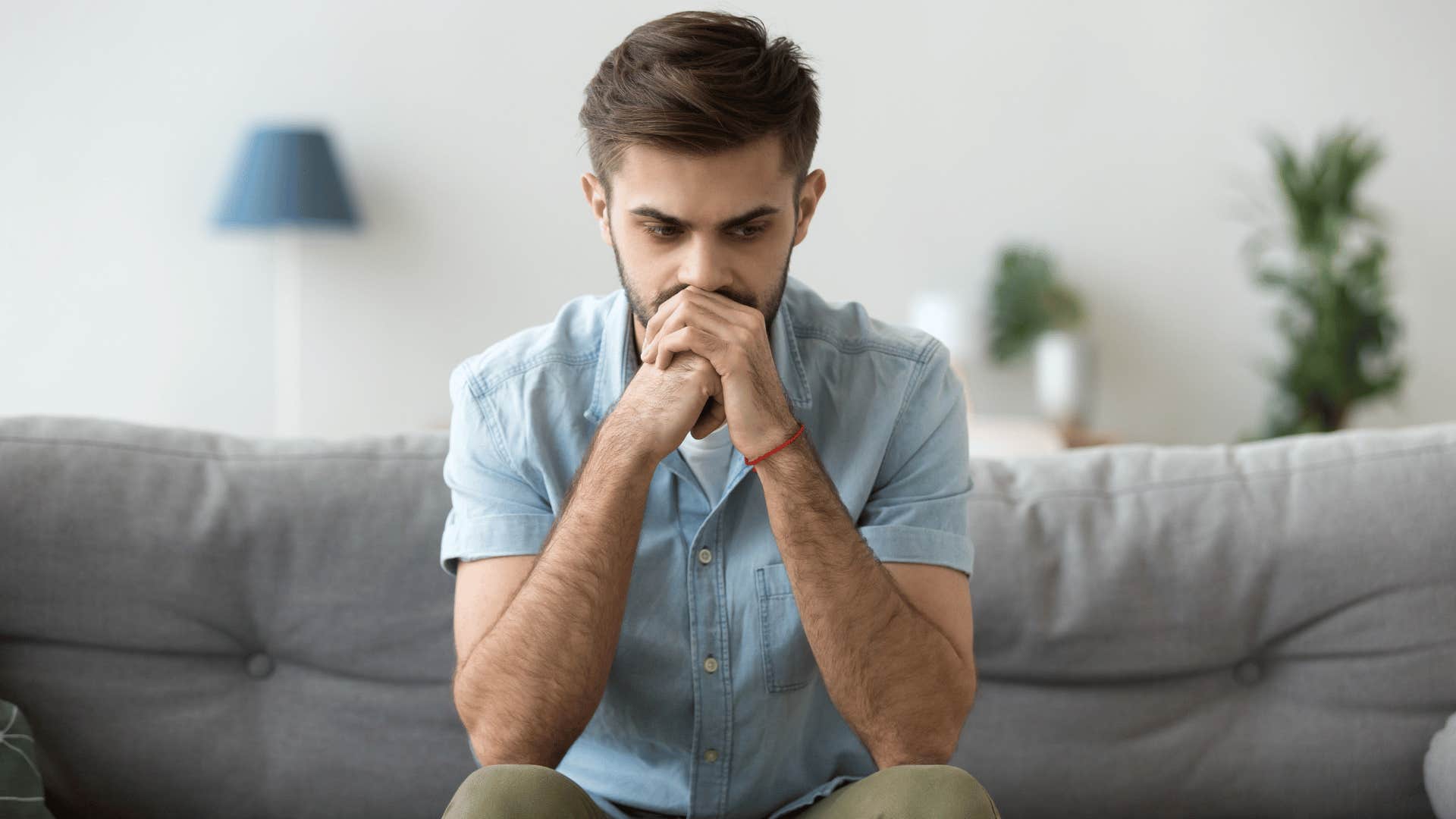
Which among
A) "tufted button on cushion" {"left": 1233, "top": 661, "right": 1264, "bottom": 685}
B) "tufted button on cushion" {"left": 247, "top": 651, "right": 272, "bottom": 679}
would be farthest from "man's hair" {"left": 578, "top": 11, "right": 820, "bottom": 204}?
"tufted button on cushion" {"left": 1233, "top": 661, "right": 1264, "bottom": 685}

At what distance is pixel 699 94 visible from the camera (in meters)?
1.21

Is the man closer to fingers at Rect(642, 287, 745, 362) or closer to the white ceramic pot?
fingers at Rect(642, 287, 745, 362)

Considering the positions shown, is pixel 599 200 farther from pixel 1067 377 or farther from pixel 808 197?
pixel 1067 377

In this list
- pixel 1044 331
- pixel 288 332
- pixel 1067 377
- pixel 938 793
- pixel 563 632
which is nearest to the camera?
pixel 938 793

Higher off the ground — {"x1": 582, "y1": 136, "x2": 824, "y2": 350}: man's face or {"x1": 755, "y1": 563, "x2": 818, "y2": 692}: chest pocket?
{"x1": 582, "y1": 136, "x2": 824, "y2": 350}: man's face

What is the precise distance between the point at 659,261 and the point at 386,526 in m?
0.50

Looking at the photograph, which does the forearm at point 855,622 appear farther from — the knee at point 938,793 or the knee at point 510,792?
the knee at point 510,792

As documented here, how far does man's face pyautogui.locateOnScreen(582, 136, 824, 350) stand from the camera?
1.22m

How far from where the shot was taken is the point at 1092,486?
1605 millimetres

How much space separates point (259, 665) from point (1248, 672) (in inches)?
47.1

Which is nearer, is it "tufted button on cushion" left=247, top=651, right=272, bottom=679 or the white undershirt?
the white undershirt

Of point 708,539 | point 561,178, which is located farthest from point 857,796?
point 561,178

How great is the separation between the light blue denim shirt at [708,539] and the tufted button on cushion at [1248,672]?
463mm

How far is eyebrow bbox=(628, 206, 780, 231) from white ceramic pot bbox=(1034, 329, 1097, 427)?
9.85 ft
